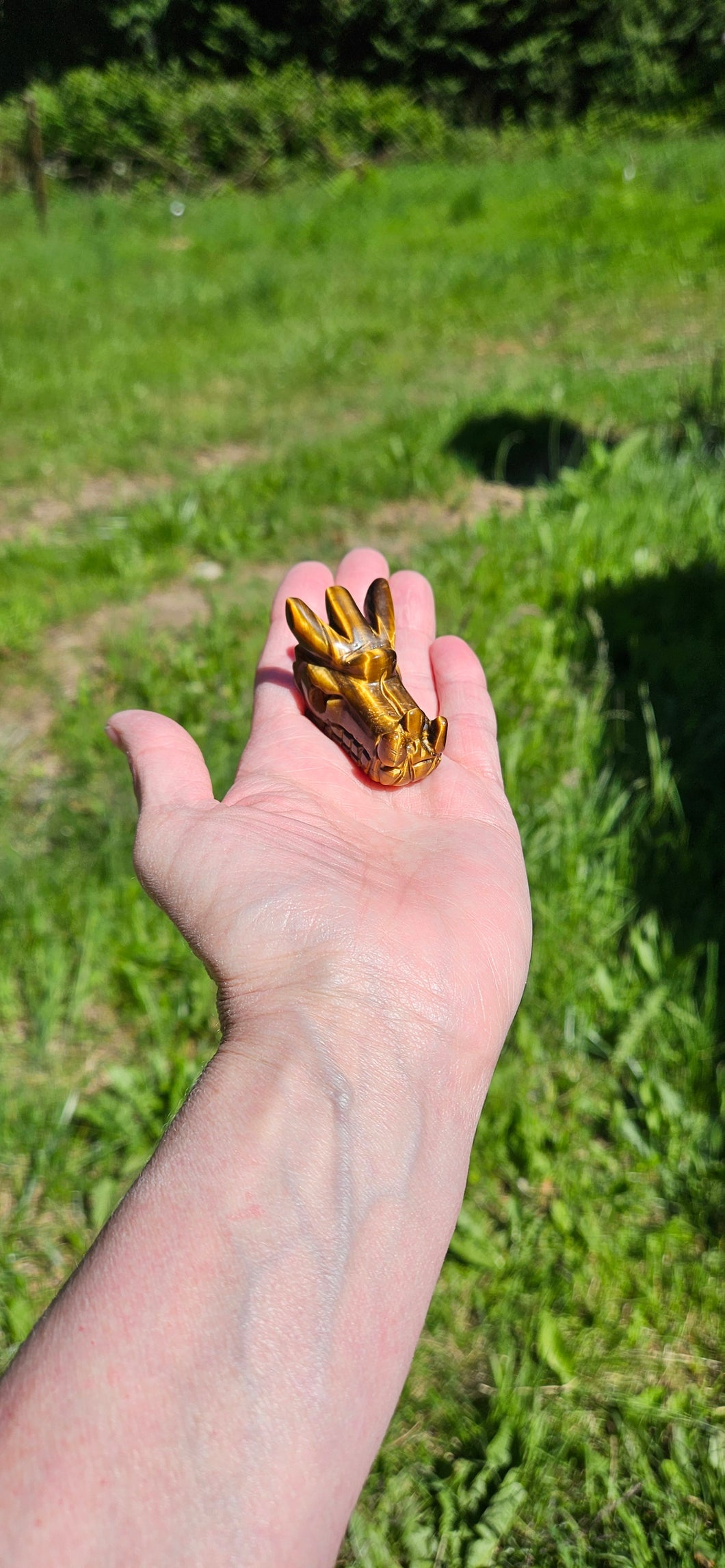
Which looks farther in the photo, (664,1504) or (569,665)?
(569,665)

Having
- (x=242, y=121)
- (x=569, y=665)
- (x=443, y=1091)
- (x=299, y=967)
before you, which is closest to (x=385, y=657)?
(x=299, y=967)

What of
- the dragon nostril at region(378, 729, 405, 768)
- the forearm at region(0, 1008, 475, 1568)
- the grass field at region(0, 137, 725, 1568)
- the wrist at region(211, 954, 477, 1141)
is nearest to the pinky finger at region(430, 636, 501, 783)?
the dragon nostril at region(378, 729, 405, 768)

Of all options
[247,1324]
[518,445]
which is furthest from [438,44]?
[247,1324]

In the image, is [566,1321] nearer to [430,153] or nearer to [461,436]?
[461,436]

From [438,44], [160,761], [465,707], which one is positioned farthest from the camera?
[438,44]

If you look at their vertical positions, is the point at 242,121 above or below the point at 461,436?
above

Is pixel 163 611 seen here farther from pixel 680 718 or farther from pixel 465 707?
pixel 465 707
